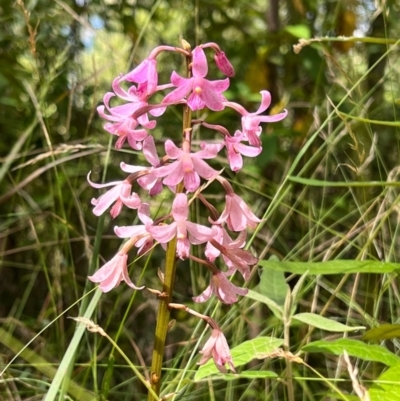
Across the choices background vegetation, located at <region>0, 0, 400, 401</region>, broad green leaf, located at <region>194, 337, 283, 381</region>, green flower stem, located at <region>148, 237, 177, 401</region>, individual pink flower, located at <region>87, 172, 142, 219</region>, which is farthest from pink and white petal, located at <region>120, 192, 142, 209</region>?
background vegetation, located at <region>0, 0, 400, 401</region>

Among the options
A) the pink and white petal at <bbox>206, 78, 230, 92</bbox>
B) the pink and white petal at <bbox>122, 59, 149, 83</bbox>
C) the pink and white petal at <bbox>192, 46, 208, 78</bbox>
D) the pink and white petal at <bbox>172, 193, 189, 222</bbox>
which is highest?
the pink and white petal at <bbox>192, 46, 208, 78</bbox>

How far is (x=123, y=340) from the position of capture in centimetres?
241

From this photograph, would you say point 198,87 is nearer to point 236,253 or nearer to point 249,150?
point 249,150

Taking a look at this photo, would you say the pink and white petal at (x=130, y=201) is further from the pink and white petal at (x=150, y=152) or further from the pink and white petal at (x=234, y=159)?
the pink and white petal at (x=234, y=159)

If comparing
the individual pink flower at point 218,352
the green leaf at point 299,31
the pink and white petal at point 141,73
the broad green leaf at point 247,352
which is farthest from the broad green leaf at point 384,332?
the green leaf at point 299,31

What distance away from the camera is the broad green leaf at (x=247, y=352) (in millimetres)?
999

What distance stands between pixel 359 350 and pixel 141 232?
414mm

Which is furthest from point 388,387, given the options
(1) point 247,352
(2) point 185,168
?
(2) point 185,168

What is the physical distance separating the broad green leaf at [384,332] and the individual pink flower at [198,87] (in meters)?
0.51

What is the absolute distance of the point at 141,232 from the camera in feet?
3.23

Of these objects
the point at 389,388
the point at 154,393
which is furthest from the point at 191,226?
the point at 389,388

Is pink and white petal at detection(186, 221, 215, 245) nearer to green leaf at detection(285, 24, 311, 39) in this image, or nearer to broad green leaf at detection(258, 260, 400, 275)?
broad green leaf at detection(258, 260, 400, 275)

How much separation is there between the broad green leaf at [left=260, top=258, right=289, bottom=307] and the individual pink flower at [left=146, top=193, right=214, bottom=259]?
40 centimetres

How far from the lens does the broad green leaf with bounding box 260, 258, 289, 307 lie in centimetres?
129
